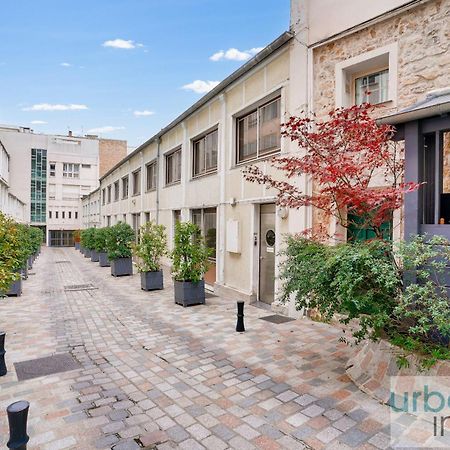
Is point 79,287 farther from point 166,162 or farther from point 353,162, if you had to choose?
point 353,162

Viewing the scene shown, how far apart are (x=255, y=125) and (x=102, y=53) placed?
1024 centimetres

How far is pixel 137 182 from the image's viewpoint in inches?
801

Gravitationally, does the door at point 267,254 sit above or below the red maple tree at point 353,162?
below

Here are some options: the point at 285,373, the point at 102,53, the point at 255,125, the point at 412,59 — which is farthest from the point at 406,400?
the point at 102,53

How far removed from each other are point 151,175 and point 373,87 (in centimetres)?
1344

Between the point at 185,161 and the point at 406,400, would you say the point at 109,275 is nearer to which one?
the point at 185,161

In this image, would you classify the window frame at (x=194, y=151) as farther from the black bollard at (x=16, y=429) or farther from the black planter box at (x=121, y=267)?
the black bollard at (x=16, y=429)

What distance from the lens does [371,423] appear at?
3.22 meters

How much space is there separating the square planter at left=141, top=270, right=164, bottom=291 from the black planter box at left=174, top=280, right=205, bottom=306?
2.24m

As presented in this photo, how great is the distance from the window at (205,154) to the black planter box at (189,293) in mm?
4276

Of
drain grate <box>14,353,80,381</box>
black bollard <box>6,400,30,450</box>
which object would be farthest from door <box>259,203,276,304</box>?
black bollard <box>6,400,30,450</box>

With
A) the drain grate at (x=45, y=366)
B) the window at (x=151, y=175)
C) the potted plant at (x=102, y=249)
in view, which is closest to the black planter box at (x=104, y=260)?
the potted plant at (x=102, y=249)

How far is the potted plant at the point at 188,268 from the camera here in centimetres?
859
